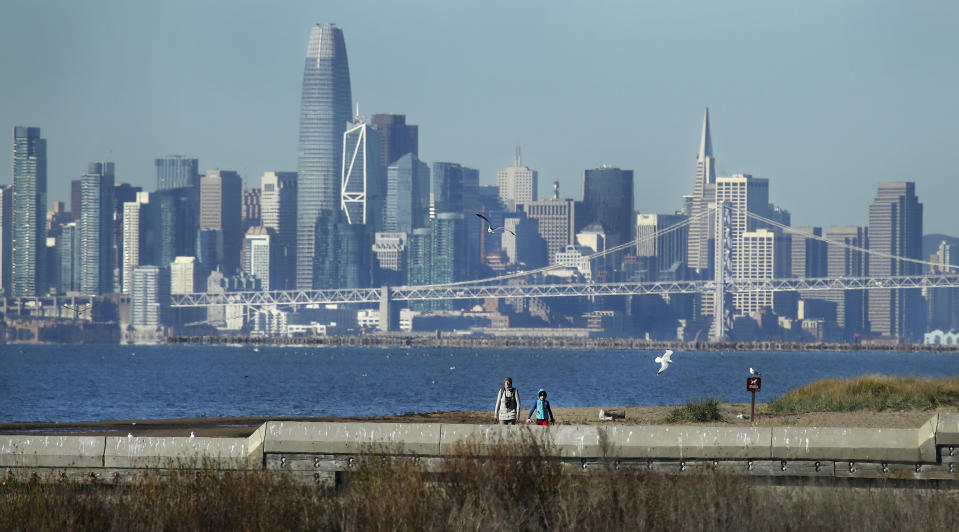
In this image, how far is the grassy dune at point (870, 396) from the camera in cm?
2831

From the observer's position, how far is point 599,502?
463 inches

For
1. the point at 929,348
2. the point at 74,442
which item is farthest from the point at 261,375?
the point at 929,348

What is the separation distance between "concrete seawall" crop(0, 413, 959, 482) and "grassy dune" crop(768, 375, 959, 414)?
14128mm

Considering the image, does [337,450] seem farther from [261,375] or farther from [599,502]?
[261,375]

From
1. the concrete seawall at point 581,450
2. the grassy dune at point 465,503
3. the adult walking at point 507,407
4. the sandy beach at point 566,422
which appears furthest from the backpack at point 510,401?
the sandy beach at point 566,422

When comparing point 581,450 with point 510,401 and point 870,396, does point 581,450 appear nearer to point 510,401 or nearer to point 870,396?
point 510,401

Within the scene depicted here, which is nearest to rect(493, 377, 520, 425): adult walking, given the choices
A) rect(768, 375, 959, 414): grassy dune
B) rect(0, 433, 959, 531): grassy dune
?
rect(0, 433, 959, 531): grassy dune

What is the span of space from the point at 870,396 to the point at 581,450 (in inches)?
701

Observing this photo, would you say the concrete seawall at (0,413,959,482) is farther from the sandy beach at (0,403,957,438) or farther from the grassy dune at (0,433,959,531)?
the sandy beach at (0,403,957,438)

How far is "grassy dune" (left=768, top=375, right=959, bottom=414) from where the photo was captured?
2831 cm

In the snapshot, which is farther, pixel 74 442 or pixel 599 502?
pixel 74 442

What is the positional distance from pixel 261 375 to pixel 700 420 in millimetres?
59265

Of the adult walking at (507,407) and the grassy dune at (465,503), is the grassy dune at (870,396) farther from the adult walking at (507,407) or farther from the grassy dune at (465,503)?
the grassy dune at (465,503)

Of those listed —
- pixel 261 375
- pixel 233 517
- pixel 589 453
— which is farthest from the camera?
pixel 261 375
